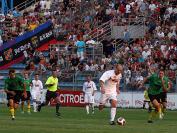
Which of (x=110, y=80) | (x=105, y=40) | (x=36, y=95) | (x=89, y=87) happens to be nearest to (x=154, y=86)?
(x=110, y=80)

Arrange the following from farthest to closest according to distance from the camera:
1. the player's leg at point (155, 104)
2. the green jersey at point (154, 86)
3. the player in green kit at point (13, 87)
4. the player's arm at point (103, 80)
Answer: the green jersey at point (154, 86) → the player in green kit at point (13, 87) → the player's leg at point (155, 104) → the player's arm at point (103, 80)

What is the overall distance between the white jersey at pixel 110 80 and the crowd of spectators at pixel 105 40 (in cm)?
1519

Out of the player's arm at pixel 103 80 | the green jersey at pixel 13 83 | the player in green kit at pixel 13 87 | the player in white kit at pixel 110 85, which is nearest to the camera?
the player's arm at pixel 103 80

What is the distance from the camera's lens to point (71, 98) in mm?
49406

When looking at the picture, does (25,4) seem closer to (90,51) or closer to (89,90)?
(90,51)

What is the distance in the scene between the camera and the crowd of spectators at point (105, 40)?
4750 cm

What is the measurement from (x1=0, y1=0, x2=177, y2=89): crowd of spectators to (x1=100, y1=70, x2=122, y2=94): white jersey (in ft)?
49.8

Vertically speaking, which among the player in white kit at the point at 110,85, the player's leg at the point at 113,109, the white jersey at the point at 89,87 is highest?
the white jersey at the point at 89,87

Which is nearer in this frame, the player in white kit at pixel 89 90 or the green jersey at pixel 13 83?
the green jersey at pixel 13 83

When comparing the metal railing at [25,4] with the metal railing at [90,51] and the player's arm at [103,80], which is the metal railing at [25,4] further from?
the player's arm at [103,80]

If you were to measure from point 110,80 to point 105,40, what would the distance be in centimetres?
2387

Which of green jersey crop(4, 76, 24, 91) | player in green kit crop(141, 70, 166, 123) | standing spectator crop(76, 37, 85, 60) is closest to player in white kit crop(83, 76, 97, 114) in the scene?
standing spectator crop(76, 37, 85, 60)

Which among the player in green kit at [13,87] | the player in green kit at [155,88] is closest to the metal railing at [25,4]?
the player in green kit at [13,87]

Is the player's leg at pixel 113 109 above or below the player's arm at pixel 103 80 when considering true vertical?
below
